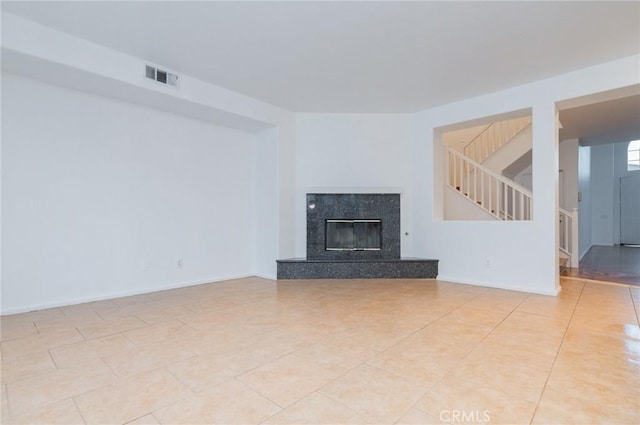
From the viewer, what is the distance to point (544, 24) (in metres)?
2.82

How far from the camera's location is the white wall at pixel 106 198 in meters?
3.27

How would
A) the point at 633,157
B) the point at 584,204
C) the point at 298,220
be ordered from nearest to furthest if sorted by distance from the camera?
the point at 298,220 < the point at 584,204 < the point at 633,157

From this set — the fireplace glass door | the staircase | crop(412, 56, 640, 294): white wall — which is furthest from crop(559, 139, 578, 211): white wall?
the fireplace glass door


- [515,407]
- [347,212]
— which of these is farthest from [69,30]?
[515,407]

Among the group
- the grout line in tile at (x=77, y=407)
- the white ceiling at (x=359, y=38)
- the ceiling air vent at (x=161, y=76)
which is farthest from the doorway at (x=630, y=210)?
the grout line in tile at (x=77, y=407)

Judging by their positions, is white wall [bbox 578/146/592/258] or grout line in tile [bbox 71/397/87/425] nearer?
grout line in tile [bbox 71/397/87/425]

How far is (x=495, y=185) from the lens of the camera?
5988 millimetres

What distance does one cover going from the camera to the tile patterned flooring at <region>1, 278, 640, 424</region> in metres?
1.60

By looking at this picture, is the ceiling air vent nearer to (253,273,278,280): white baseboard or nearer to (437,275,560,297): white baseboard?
(253,273,278,280): white baseboard

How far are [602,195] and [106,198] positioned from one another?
43.6 feet

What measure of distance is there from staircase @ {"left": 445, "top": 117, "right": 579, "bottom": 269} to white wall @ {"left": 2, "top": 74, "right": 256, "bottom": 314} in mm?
3815

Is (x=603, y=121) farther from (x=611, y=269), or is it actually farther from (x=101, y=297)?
(x=101, y=297)

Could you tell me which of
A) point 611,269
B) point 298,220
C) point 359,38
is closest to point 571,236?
point 611,269

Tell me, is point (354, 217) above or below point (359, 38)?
below
